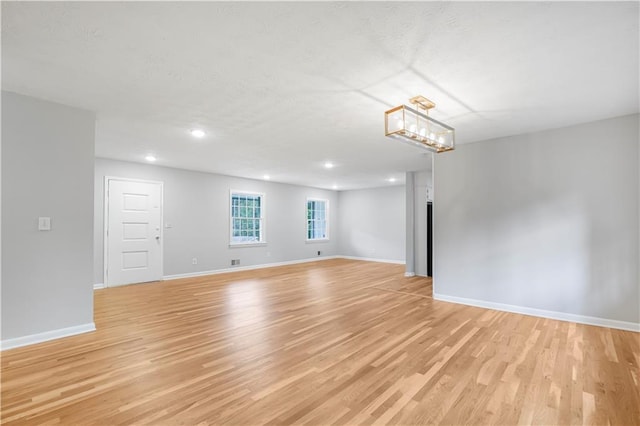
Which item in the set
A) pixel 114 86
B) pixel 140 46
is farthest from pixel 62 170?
pixel 140 46

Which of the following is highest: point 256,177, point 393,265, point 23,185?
point 256,177

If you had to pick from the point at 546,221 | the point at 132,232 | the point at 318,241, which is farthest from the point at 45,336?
the point at 318,241

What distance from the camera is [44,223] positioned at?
3121 mm

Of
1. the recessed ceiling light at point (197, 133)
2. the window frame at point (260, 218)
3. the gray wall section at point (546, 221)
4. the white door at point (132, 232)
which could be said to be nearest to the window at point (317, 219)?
the window frame at point (260, 218)

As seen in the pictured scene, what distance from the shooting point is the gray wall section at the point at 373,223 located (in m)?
9.41

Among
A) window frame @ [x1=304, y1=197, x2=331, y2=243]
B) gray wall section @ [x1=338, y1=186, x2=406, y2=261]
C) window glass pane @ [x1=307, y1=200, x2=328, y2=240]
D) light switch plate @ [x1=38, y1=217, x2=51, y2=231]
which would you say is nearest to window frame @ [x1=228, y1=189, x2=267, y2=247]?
window frame @ [x1=304, y1=197, x2=331, y2=243]

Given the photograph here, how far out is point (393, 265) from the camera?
8891 mm

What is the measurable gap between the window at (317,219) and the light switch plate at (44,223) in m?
7.40

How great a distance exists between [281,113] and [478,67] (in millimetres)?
2040

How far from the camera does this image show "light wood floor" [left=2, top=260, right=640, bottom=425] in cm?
194

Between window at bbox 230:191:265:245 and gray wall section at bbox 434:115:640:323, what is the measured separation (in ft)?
16.9

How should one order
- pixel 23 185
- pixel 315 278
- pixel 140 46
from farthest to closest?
pixel 315 278 → pixel 23 185 → pixel 140 46

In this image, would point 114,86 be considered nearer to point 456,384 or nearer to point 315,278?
point 456,384

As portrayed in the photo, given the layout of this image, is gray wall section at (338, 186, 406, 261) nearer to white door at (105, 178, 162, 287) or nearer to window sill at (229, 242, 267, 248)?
window sill at (229, 242, 267, 248)
